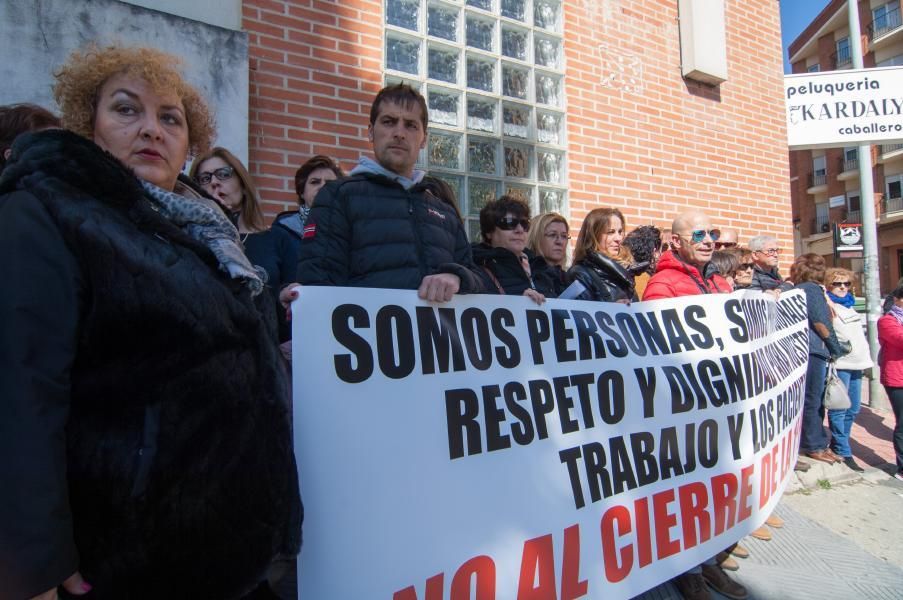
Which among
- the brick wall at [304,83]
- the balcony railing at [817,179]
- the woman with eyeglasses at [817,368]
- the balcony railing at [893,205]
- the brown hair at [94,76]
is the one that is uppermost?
the balcony railing at [817,179]

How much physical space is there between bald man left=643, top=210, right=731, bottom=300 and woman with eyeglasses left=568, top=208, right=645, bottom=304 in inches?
6.5

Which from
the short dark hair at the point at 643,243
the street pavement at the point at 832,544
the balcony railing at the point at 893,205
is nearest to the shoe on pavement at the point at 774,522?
the street pavement at the point at 832,544

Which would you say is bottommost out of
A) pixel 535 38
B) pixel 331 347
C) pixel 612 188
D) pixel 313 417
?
pixel 313 417

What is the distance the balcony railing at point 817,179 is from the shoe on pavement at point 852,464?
123 ft

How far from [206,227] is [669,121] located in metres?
4.91

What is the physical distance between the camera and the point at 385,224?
6.66 feet

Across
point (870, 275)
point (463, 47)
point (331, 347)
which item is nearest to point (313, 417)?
Result: point (331, 347)

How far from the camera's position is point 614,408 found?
7.04 feet

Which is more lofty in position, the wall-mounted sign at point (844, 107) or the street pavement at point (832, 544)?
the wall-mounted sign at point (844, 107)

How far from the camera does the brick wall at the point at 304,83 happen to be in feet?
10.9

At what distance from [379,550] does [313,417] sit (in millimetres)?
412

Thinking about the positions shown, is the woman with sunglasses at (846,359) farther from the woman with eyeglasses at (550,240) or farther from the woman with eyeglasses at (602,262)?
the woman with eyeglasses at (550,240)

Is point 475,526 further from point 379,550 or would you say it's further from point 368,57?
point 368,57

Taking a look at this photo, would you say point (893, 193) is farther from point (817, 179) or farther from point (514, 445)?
point (514, 445)
